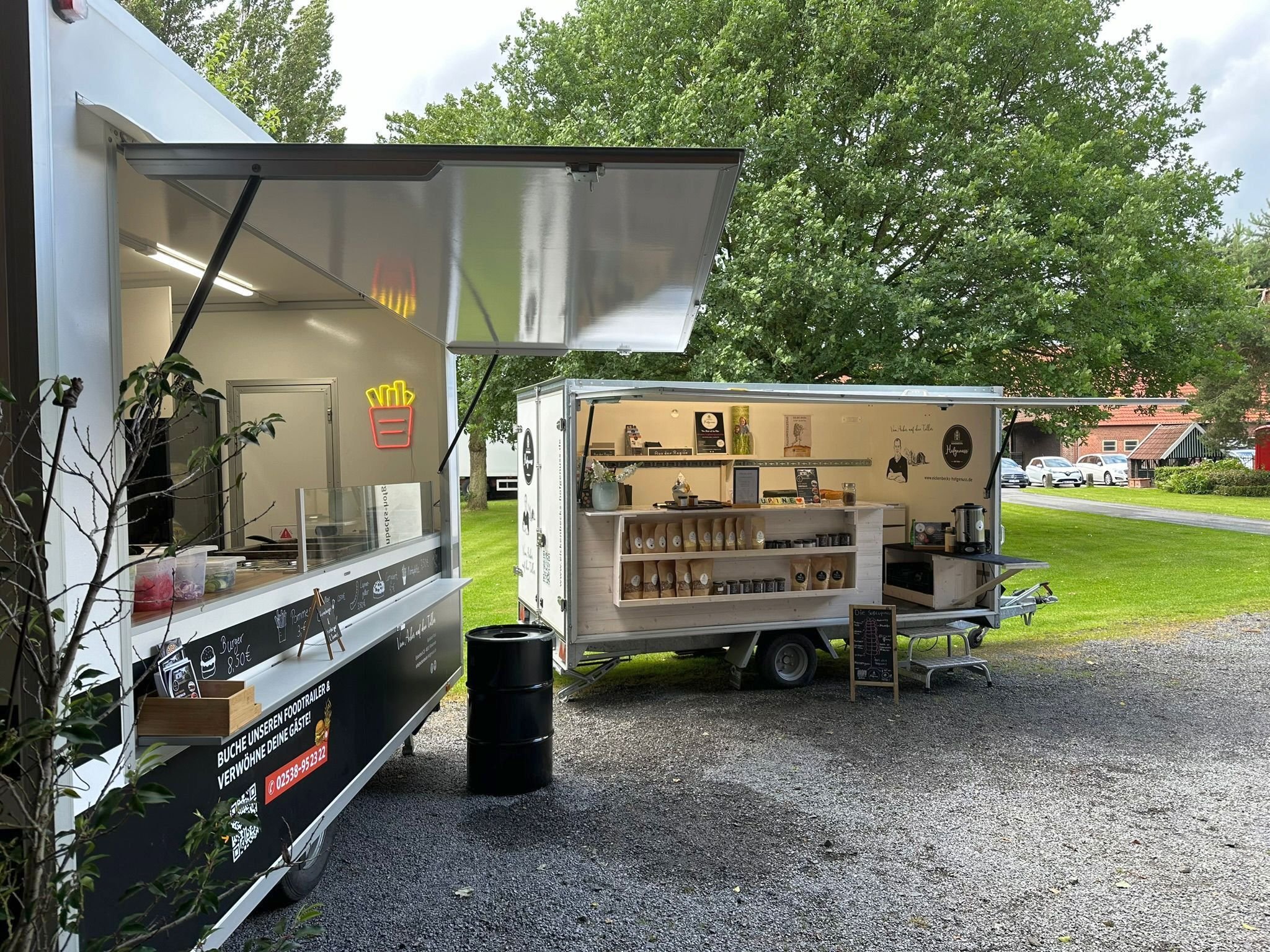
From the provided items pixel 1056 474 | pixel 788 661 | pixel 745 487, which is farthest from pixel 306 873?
pixel 1056 474

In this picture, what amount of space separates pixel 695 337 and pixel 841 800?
8.85m

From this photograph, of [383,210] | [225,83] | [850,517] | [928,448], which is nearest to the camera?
[383,210]

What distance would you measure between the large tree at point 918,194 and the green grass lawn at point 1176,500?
10711 mm

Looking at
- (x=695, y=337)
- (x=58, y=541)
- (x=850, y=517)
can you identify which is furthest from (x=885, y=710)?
(x=695, y=337)

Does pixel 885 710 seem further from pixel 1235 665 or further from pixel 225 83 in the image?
pixel 225 83

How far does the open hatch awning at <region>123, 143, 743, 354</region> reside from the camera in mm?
2648

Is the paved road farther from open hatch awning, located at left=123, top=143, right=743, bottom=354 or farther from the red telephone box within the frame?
open hatch awning, located at left=123, top=143, right=743, bottom=354

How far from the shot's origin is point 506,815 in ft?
16.8

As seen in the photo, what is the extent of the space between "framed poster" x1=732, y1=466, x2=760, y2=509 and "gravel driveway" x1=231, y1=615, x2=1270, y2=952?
5.30 ft

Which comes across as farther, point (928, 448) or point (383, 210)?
point (928, 448)

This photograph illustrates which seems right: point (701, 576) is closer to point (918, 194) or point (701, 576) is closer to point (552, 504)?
point (552, 504)

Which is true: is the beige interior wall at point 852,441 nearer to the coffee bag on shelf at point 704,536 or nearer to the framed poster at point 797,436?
the framed poster at point 797,436

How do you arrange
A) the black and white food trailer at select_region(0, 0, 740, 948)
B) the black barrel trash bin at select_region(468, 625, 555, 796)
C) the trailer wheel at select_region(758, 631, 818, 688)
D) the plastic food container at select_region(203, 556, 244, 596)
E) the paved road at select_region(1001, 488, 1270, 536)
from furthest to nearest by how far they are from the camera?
the paved road at select_region(1001, 488, 1270, 536) < the trailer wheel at select_region(758, 631, 818, 688) < the black barrel trash bin at select_region(468, 625, 555, 796) < the plastic food container at select_region(203, 556, 244, 596) < the black and white food trailer at select_region(0, 0, 740, 948)

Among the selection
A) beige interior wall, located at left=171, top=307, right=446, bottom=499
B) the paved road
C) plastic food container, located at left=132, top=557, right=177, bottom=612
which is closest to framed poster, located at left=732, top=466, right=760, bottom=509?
beige interior wall, located at left=171, top=307, right=446, bottom=499
